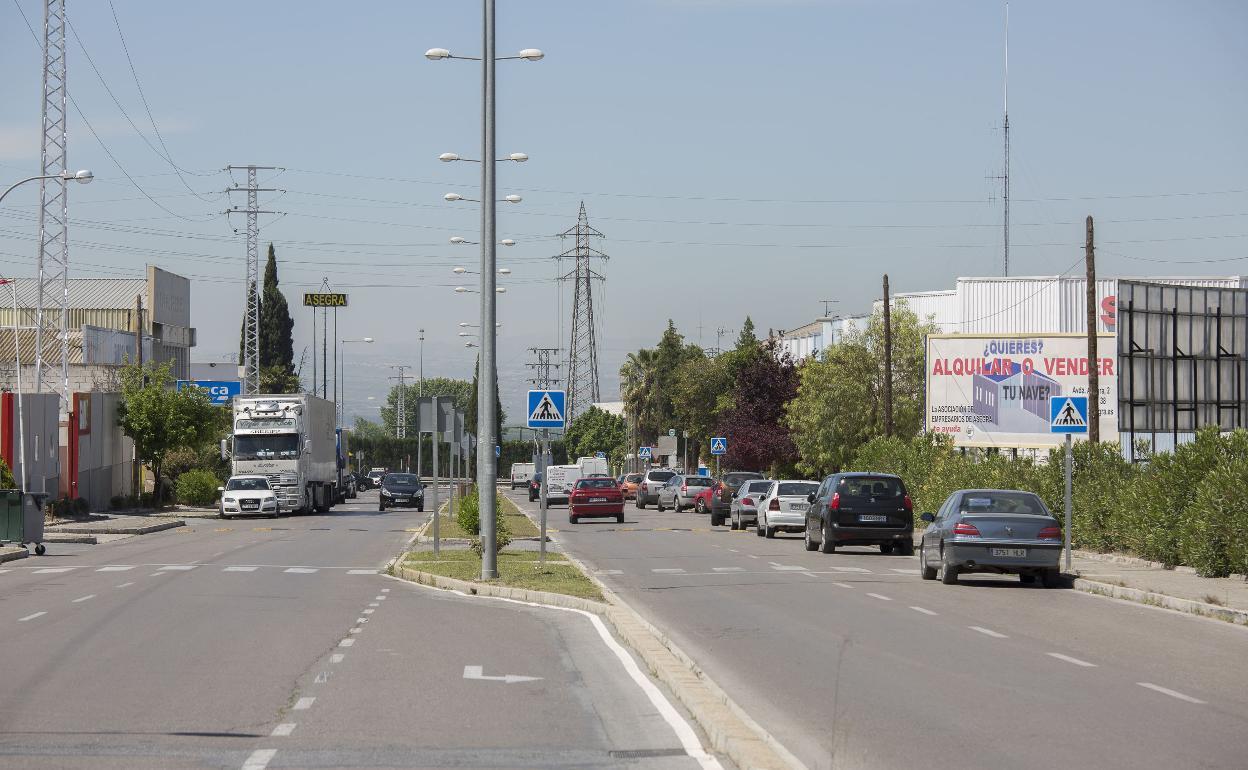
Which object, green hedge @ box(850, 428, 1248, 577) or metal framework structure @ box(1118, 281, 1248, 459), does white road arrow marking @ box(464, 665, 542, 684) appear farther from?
metal framework structure @ box(1118, 281, 1248, 459)

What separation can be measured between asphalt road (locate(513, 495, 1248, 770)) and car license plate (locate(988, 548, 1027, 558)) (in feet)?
2.10

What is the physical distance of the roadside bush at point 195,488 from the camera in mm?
63594

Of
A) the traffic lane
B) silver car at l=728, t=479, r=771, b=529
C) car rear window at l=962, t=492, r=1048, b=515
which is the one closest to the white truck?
silver car at l=728, t=479, r=771, b=529

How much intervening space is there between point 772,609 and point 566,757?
10.3 metres

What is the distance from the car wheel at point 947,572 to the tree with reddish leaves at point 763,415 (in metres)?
47.3

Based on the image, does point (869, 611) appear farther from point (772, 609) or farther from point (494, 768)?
point (494, 768)

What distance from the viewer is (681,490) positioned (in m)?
62.8

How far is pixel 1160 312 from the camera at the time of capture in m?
53.7

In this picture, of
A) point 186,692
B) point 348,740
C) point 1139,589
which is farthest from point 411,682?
point 1139,589

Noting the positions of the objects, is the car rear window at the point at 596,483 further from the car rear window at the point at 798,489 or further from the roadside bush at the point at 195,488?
the roadside bush at the point at 195,488

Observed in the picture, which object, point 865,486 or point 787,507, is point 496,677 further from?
point 787,507

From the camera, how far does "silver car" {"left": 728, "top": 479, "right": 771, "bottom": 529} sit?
43906 mm

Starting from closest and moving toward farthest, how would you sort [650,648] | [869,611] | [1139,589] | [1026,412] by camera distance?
[650,648], [869,611], [1139,589], [1026,412]

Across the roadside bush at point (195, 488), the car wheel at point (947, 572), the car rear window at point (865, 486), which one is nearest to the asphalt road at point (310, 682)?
the car wheel at point (947, 572)
